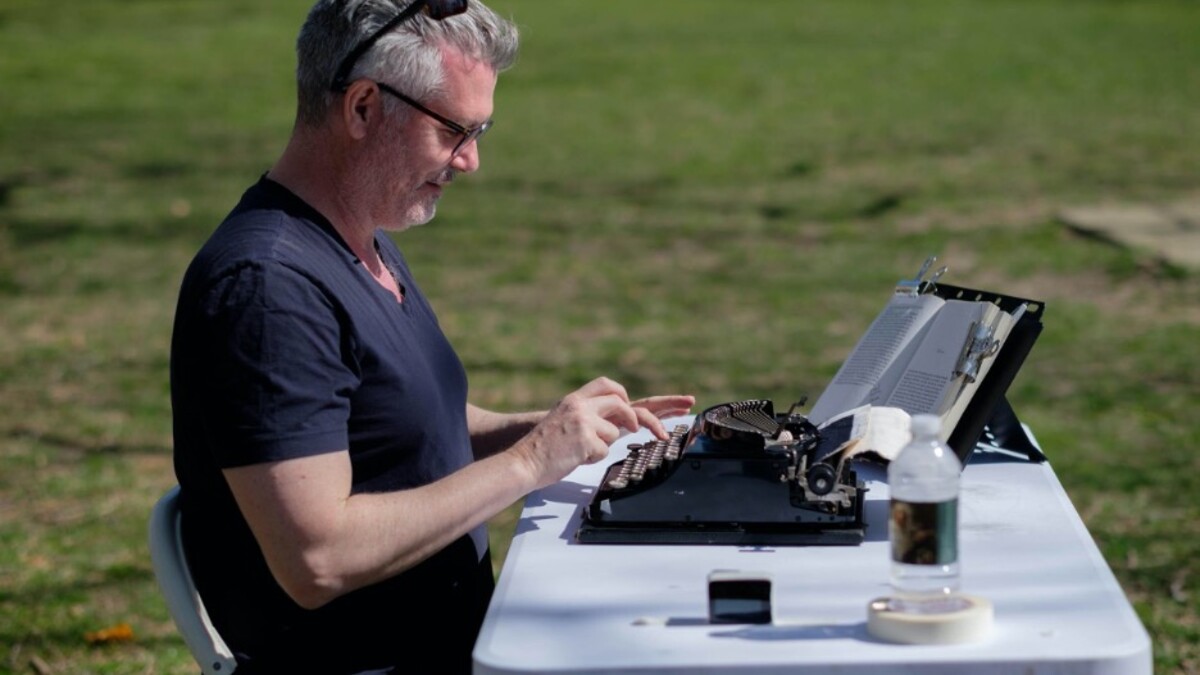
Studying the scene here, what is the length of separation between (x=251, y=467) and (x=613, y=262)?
7317mm

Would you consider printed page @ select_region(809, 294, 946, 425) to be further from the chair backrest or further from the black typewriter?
the chair backrest

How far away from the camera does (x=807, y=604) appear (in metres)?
2.12

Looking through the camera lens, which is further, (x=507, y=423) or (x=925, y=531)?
(x=507, y=423)

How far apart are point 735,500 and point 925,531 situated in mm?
465

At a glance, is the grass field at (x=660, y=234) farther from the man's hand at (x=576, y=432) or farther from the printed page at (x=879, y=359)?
the man's hand at (x=576, y=432)

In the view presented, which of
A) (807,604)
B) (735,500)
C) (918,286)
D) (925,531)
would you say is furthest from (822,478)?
(918,286)

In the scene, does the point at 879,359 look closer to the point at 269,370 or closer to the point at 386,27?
the point at 386,27

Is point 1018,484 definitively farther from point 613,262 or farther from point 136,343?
point 613,262

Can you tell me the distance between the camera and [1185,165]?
1184cm

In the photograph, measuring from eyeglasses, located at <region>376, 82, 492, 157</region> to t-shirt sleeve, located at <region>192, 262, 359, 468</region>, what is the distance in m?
0.33

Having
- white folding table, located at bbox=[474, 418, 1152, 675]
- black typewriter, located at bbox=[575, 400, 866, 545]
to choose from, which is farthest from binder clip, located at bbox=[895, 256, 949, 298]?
black typewriter, located at bbox=[575, 400, 866, 545]

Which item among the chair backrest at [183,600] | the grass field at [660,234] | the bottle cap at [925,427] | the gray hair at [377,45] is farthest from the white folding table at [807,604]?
the grass field at [660,234]

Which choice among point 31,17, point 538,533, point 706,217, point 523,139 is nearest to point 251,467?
point 538,533

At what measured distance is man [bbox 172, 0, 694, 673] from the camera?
7.22ft
